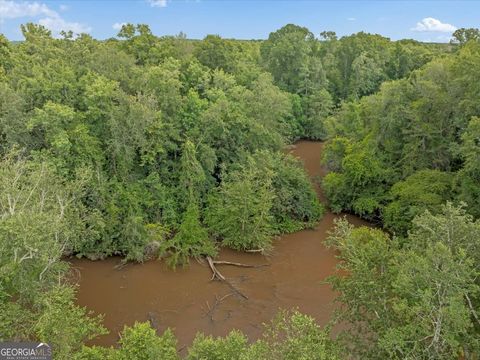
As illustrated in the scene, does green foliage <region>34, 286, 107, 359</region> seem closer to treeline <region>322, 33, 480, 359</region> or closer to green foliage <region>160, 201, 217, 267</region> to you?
treeline <region>322, 33, 480, 359</region>

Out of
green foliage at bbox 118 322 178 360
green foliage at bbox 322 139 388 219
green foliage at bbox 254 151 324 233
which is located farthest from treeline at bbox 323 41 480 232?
green foliage at bbox 118 322 178 360

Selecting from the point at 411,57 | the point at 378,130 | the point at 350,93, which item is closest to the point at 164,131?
the point at 378,130

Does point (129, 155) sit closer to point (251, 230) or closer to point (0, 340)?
point (251, 230)

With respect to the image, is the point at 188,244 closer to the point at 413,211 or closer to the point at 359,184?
the point at 359,184

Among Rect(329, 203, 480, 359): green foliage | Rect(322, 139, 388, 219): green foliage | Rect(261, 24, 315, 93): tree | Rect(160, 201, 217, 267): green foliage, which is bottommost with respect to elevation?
Rect(160, 201, 217, 267): green foliage

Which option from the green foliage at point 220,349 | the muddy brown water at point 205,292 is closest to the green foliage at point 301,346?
the green foliage at point 220,349

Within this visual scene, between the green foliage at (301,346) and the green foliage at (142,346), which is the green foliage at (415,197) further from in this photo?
the green foliage at (142,346)
